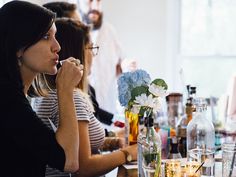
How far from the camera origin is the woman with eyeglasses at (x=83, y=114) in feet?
5.19

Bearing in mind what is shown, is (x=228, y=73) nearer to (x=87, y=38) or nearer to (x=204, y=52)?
(x=204, y=52)

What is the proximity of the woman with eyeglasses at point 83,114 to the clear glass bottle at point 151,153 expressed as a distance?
0.27 meters

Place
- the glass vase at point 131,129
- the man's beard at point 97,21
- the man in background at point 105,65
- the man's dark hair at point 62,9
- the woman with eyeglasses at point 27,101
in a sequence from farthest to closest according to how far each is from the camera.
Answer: the man's beard at point 97,21 → the man in background at point 105,65 → the man's dark hair at point 62,9 → the glass vase at point 131,129 → the woman with eyeglasses at point 27,101

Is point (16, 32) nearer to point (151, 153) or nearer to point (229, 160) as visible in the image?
point (151, 153)

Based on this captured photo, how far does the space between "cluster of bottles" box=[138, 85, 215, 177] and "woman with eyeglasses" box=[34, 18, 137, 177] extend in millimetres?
180

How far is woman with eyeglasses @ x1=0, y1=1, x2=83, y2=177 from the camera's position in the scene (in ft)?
4.30

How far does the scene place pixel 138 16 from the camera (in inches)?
159

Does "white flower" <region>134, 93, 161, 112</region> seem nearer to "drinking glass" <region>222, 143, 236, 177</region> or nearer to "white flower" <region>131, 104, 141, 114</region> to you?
"white flower" <region>131, 104, 141, 114</region>

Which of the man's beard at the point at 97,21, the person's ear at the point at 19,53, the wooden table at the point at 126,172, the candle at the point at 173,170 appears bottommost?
the wooden table at the point at 126,172

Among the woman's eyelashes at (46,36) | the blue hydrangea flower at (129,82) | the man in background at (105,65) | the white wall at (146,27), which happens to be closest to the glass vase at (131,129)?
the blue hydrangea flower at (129,82)

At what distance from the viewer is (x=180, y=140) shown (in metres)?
1.86

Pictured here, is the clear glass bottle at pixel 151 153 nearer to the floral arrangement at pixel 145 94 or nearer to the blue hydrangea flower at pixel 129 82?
the floral arrangement at pixel 145 94

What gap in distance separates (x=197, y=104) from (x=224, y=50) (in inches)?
103

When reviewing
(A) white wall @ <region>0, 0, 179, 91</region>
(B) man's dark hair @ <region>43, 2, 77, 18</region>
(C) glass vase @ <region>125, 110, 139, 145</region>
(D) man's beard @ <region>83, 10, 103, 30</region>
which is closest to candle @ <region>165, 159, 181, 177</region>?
(C) glass vase @ <region>125, 110, 139, 145</region>
